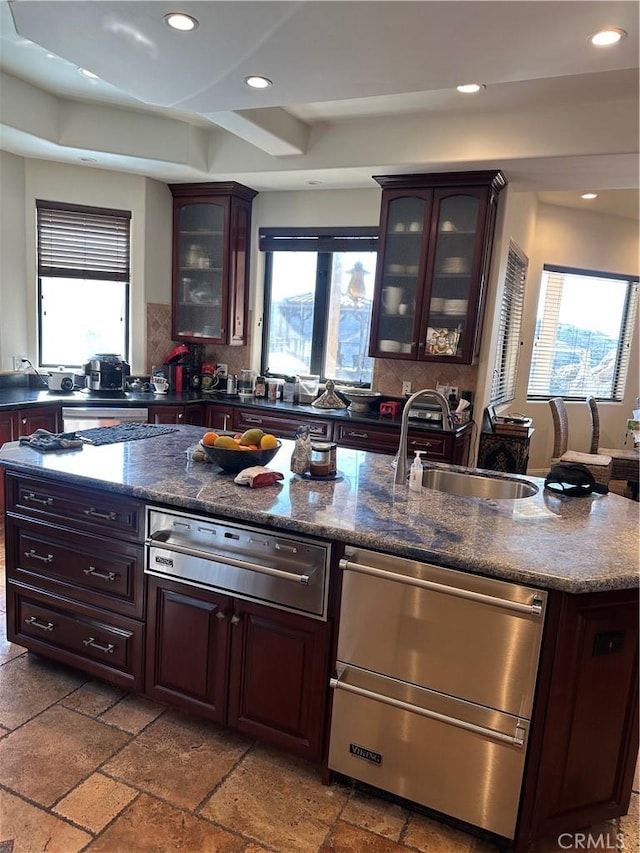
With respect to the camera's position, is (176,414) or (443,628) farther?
(176,414)

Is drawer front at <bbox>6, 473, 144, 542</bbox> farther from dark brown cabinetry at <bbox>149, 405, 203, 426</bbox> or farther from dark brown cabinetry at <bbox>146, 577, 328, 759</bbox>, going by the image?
dark brown cabinetry at <bbox>149, 405, 203, 426</bbox>

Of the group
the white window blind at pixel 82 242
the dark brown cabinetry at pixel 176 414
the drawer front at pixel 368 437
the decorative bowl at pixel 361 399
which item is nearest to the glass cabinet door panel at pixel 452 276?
the decorative bowl at pixel 361 399

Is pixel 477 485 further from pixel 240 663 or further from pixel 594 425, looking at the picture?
pixel 594 425

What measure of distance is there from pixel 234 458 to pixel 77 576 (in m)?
0.81

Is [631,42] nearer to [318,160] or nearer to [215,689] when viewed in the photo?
[318,160]

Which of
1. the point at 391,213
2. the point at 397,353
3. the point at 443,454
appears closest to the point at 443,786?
the point at 443,454

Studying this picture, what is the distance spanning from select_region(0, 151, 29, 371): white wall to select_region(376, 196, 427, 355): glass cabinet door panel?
2.90 m

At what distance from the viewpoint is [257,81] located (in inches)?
106

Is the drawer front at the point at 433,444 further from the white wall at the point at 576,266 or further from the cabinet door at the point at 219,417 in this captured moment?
the white wall at the point at 576,266

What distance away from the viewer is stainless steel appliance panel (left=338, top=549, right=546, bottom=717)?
1623 mm

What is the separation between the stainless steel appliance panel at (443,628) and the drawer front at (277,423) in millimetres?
2572

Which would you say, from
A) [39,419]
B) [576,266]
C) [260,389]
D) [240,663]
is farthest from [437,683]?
[576,266]

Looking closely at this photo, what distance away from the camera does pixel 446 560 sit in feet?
5.43

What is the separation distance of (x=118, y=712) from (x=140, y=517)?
83 cm
